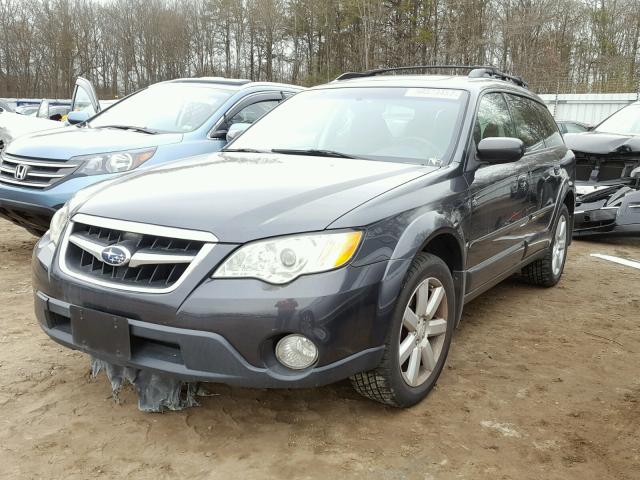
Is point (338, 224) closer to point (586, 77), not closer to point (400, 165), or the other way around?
point (400, 165)

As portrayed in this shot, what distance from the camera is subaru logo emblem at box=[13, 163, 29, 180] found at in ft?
15.9

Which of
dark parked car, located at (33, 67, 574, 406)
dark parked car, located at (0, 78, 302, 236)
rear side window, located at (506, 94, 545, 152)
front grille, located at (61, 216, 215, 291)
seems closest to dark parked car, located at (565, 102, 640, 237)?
rear side window, located at (506, 94, 545, 152)

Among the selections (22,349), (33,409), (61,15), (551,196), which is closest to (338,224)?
(33,409)

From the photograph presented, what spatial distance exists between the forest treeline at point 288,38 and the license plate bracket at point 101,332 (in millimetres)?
31657

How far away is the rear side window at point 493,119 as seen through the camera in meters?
3.52

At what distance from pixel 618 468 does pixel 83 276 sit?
7.41 feet

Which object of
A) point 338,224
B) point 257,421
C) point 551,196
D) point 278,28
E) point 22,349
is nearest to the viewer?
point 338,224

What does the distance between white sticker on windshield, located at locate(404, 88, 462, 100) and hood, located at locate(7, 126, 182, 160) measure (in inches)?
91.9

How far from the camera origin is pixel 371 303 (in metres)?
2.38

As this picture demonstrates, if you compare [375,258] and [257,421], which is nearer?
[375,258]

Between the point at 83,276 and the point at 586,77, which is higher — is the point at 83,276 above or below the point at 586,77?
below

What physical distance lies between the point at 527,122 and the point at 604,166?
375 centimetres

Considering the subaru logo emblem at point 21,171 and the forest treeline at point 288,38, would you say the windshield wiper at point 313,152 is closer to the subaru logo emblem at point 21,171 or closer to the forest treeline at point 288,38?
the subaru logo emblem at point 21,171

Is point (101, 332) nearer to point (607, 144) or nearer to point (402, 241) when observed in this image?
point (402, 241)
